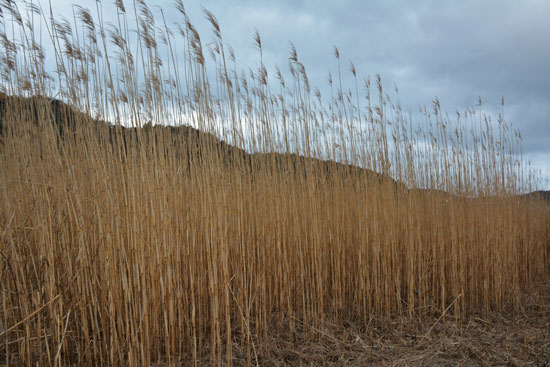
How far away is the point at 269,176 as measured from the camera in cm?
248

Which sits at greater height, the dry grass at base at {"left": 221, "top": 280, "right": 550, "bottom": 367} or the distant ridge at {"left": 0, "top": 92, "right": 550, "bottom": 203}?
the distant ridge at {"left": 0, "top": 92, "right": 550, "bottom": 203}

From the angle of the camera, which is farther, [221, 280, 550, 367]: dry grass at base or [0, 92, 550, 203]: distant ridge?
[221, 280, 550, 367]: dry grass at base

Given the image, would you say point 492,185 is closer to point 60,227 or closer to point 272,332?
point 272,332

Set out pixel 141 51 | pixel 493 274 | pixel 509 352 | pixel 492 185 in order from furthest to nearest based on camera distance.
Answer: pixel 492 185, pixel 493 274, pixel 509 352, pixel 141 51

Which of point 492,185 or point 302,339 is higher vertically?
point 492,185

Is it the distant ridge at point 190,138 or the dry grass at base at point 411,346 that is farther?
the dry grass at base at point 411,346

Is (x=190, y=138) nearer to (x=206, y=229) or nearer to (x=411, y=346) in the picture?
(x=206, y=229)

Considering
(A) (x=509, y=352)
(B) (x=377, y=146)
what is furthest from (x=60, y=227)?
(A) (x=509, y=352)

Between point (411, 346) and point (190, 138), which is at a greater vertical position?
point (190, 138)

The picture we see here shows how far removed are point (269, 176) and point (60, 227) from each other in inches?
49.6

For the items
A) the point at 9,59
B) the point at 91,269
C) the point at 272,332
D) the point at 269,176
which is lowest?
the point at 272,332

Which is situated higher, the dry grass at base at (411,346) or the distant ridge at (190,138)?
the distant ridge at (190,138)

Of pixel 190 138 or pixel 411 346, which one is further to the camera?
pixel 411 346

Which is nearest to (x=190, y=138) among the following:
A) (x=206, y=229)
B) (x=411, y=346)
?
(x=206, y=229)
